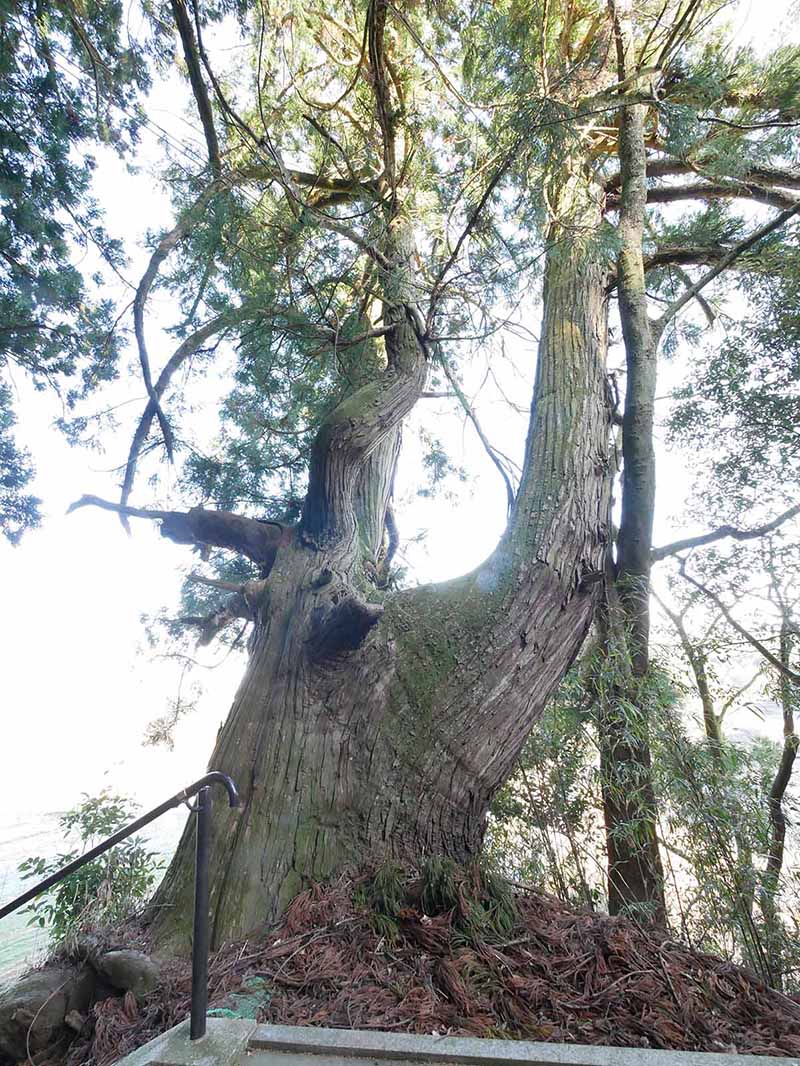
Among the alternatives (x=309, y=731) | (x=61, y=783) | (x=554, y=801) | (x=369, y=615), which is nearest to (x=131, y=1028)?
(x=309, y=731)

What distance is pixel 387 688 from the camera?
80.3 inches

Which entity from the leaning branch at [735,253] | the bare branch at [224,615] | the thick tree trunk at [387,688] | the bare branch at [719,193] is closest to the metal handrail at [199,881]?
the thick tree trunk at [387,688]

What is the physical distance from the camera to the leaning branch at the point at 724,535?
9.67ft

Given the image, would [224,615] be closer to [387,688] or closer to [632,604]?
[387,688]

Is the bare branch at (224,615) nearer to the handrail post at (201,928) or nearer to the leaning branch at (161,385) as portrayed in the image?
the leaning branch at (161,385)

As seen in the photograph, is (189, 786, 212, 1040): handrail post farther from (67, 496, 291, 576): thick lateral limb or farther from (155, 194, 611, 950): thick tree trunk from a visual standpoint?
(67, 496, 291, 576): thick lateral limb

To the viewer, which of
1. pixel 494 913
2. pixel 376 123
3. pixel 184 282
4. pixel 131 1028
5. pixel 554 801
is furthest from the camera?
pixel 376 123

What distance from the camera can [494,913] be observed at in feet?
5.21

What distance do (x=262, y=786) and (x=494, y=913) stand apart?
2.71 feet

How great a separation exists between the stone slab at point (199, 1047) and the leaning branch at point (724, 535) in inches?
103

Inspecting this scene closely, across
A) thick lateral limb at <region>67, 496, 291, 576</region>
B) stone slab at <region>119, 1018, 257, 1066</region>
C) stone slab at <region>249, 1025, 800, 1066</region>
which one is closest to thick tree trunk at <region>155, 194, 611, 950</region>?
thick lateral limb at <region>67, 496, 291, 576</region>

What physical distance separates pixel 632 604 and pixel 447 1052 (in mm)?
1857

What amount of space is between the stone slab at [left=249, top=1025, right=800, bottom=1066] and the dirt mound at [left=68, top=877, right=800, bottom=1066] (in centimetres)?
12

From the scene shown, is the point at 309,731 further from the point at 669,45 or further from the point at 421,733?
the point at 669,45
